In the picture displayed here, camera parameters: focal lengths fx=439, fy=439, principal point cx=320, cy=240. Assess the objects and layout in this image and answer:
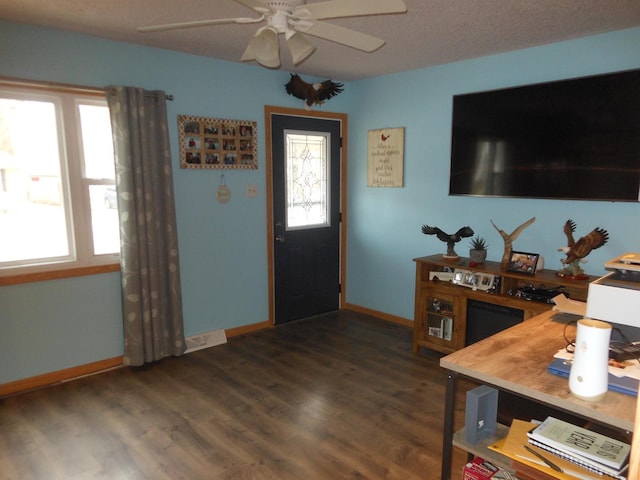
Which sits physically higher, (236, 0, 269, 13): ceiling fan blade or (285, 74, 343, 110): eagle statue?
(285, 74, 343, 110): eagle statue

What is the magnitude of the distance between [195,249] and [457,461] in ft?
8.42

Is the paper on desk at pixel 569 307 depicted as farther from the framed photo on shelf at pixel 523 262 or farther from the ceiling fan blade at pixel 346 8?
the ceiling fan blade at pixel 346 8

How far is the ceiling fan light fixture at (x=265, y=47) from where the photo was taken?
1800mm

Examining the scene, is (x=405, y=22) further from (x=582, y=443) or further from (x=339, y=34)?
(x=582, y=443)

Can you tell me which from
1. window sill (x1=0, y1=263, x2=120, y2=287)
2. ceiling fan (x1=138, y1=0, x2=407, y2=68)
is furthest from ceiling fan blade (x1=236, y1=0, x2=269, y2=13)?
window sill (x1=0, y1=263, x2=120, y2=287)

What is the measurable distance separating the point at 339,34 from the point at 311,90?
2441 mm

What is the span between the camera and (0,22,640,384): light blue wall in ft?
9.87

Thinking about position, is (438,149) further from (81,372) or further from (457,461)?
(81,372)

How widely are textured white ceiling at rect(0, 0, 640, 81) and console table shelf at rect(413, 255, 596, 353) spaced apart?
165 centimetres

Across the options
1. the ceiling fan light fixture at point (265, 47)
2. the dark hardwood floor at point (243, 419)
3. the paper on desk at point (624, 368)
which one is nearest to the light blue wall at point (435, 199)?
the dark hardwood floor at point (243, 419)

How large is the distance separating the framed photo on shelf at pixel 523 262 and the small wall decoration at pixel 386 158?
1.39 m

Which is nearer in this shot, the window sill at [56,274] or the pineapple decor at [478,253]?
the window sill at [56,274]

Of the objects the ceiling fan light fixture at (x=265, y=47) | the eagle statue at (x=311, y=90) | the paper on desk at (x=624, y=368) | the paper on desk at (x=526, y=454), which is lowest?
the paper on desk at (x=526, y=454)

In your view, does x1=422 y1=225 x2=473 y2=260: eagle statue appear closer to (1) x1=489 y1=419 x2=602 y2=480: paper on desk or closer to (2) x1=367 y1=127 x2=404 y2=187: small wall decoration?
(2) x1=367 y1=127 x2=404 y2=187: small wall decoration
